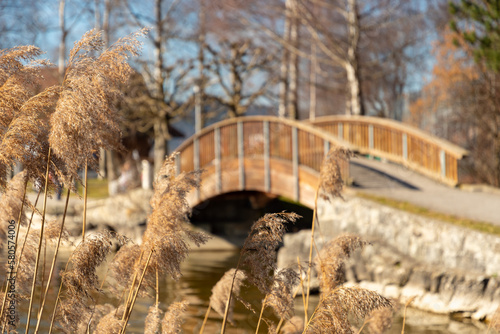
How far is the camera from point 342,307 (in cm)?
313

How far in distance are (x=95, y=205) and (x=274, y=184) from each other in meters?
6.31

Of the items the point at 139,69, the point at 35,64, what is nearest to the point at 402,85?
the point at 139,69

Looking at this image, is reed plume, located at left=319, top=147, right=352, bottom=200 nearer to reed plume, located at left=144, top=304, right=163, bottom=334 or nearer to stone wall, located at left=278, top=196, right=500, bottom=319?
reed plume, located at left=144, top=304, right=163, bottom=334

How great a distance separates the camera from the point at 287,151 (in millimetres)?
12242

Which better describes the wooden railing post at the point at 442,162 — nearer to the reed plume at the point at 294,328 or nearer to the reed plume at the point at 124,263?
the reed plume at the point at 294,328

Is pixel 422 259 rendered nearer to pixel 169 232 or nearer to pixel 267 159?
pixel 267 159

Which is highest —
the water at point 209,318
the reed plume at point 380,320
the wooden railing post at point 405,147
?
the wooden railing post at point 405,147

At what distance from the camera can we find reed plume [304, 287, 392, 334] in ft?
10.1

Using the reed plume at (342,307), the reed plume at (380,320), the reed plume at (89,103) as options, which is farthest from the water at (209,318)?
the reed plume at (89,103)

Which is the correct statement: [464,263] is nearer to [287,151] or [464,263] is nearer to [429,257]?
[429,257]

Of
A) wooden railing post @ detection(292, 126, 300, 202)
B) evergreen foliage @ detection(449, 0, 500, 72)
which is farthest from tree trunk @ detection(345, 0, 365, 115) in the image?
wooden railing post @ detection(292, 126, 300, 202)

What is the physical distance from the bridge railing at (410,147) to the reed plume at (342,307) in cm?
788

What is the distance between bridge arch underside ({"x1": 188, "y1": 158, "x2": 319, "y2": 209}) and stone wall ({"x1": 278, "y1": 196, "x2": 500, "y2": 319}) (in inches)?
37.1

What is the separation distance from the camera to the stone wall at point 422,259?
26.8 feet
